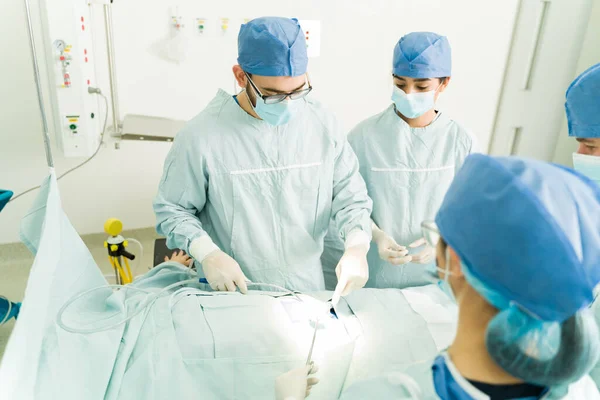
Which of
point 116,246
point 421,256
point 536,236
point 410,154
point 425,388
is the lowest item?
point 116,246

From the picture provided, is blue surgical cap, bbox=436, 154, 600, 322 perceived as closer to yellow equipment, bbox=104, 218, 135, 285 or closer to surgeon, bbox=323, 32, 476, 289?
surgeon, bbox=323, 32, 476, 289

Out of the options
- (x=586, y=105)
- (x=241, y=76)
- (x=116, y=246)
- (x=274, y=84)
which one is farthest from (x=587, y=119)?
(x=116, y=246)

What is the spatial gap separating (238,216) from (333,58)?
2122 mm

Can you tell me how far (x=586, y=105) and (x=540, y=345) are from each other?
95 cm

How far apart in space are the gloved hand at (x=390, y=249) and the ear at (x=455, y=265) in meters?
0.85

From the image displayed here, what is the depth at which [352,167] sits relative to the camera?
1.57 m

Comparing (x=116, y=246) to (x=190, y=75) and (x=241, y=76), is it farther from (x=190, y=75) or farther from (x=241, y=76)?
(x=190, y=75)

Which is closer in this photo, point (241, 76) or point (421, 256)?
point (241, 76)

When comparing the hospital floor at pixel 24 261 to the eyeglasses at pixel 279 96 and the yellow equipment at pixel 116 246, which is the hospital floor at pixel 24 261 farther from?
the eyeglasses at pixel 279 96

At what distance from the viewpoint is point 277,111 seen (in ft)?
4.55

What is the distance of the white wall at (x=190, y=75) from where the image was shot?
8.78ft

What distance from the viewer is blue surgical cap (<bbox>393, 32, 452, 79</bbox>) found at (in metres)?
1.59

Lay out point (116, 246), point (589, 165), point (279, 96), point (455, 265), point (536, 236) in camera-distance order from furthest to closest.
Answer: point (116, 246) → point (279, 96) → point (589, 165) → point (455, 265) → point (536, 236)

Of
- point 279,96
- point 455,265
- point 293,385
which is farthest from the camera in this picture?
point 279,96
